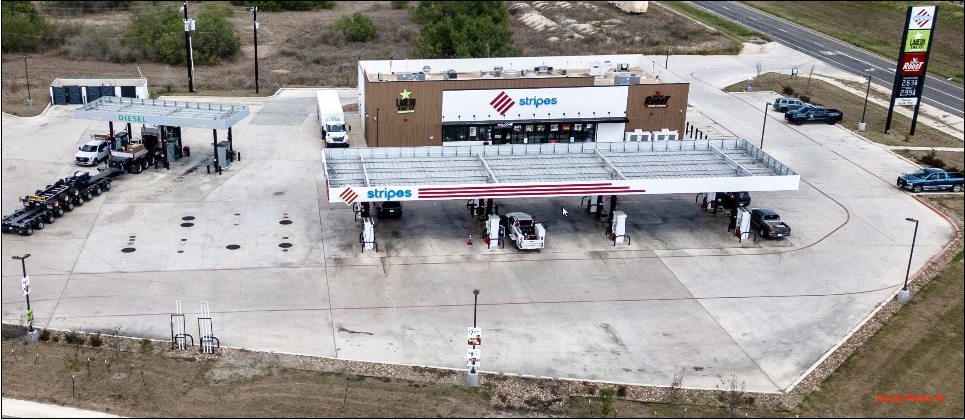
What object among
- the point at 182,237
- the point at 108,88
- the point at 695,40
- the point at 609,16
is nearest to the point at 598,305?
the point at 182,237

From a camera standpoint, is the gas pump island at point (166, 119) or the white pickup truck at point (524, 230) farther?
the gas pump island at point (166, 119)

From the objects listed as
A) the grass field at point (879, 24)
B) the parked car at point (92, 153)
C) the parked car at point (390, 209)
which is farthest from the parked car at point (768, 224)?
the grass field at point (879, 24)

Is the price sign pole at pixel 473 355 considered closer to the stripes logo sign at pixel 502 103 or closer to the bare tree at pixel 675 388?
the bare tree at pixel 675 388

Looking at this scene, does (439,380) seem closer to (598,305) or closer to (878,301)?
(598,305)

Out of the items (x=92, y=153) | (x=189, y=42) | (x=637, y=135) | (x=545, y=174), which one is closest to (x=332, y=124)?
(x=92, y=153)

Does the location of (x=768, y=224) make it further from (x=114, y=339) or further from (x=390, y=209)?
(x=114, y=339)

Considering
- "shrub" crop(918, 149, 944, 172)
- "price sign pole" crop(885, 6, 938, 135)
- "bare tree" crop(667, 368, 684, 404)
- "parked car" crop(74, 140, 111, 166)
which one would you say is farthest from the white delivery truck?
"price sign pole" crop(885, 6, 938, 135)

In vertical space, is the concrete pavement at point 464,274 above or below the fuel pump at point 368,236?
below
